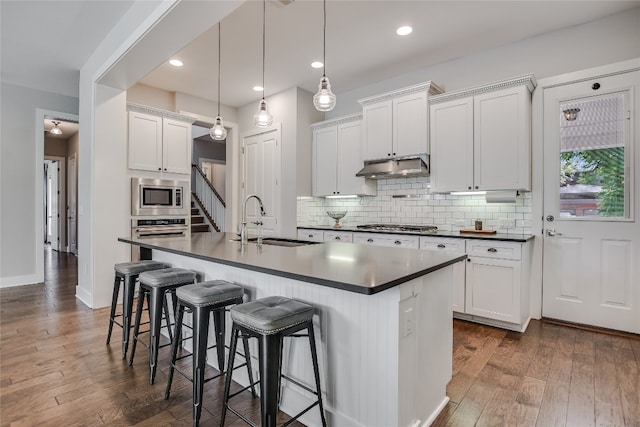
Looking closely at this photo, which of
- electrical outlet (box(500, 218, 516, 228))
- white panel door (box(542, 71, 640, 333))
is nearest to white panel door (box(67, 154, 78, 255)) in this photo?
electrical outlet (box(500, 218, 516, 228))

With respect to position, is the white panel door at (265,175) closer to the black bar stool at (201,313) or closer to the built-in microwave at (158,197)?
the built-in microwave at (158,197)

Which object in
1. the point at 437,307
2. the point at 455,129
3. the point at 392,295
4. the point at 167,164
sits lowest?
the point at 437,307

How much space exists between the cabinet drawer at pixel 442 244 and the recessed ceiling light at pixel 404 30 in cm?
220

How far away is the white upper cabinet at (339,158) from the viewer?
487 cm

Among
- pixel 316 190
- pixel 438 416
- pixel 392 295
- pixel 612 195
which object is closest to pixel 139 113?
pixel 316 190

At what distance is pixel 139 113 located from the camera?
447 cm

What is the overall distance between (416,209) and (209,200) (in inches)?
194

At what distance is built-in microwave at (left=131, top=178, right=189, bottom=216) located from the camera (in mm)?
4402

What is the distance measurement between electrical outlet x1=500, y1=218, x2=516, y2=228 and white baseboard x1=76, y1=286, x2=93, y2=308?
489 centimetres

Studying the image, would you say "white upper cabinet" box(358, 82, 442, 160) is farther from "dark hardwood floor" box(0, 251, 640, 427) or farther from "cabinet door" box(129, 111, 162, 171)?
"cabinet door" box(129, 111, 162, 171)

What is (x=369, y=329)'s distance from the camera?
5.26ft

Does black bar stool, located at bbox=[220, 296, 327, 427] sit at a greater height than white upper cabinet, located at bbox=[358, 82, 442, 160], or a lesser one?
lesser

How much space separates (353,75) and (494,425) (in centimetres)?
422

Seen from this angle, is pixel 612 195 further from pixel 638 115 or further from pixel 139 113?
pixel 139 113
